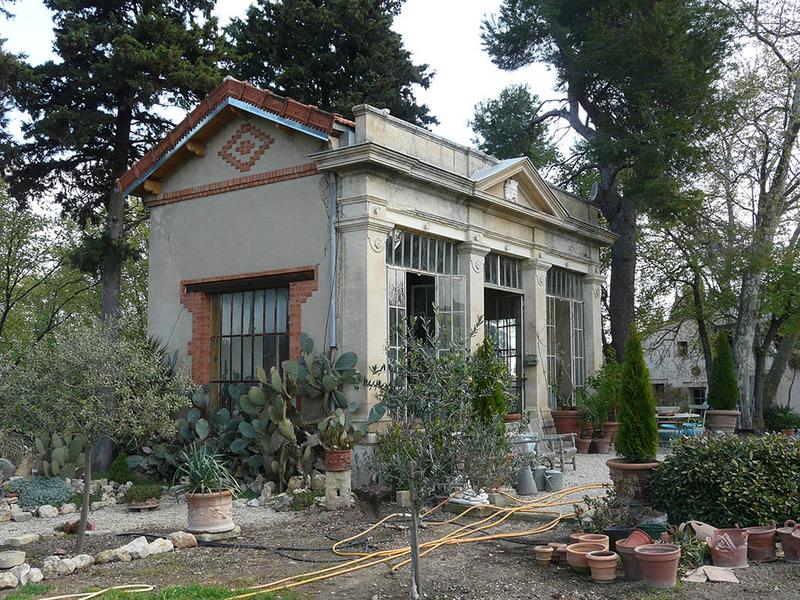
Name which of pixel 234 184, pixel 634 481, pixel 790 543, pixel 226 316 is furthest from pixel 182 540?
pixel 234 184

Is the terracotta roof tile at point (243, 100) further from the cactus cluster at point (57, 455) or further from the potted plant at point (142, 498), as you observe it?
the potted plant at point (142, 498)

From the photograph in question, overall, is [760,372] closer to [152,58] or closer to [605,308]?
[605,308]

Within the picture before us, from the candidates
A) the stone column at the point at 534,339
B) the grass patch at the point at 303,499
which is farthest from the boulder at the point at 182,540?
the stone column at the point at 534,339

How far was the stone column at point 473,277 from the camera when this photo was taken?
14.1 metres

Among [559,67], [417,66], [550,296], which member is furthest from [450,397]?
[417,66]

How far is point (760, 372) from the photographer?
20766 mm

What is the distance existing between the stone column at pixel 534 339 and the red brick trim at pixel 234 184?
5665mm

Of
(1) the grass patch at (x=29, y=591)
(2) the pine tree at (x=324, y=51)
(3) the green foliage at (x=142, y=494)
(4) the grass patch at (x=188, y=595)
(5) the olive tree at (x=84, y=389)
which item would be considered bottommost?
(1) the grass patch at (x=29, y=591)

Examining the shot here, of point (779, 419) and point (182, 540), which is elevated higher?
point (779, 419)

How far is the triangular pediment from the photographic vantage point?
14562mm

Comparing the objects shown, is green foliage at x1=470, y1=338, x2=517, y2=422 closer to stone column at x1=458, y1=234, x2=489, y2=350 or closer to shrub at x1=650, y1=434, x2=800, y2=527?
shrub at x1=650, y1=434, x2=800, y2=527

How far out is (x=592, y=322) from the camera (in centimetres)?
1859

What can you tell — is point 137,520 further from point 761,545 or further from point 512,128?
point 512,128

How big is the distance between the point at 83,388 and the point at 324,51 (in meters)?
16.7
